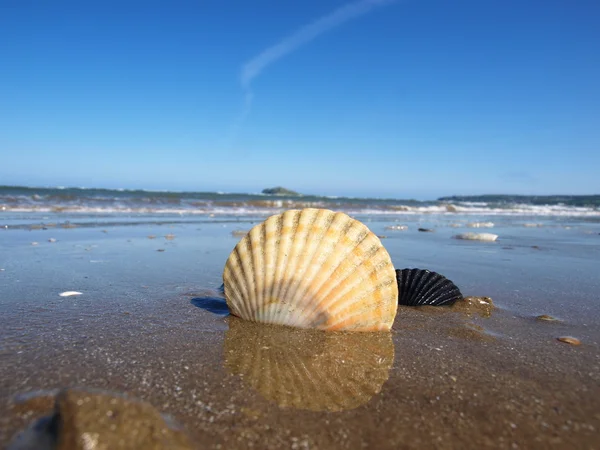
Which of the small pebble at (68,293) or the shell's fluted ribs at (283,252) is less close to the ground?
the shell's fluted ribs at (283,252)

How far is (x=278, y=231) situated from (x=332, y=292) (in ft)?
1.96

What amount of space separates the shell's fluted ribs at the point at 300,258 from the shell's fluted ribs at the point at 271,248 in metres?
0.10

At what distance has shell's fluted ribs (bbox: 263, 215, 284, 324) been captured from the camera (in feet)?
9.28

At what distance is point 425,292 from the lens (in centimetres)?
365

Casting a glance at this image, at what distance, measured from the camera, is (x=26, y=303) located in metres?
3.31

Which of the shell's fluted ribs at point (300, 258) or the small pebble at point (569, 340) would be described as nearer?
the small pebble at point (569, 340)

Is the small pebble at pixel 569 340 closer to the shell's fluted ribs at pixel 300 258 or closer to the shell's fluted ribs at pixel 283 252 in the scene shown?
the shell's fluted ribs at pixel 300 258

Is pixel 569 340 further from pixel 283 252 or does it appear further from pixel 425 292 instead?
pixel 283 252

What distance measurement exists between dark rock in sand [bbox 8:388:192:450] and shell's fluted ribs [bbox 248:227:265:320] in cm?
143

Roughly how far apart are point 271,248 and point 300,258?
239 millimetres

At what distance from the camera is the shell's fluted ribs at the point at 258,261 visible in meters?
2.87

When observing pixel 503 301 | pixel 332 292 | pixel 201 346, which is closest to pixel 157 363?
pixel 201 346

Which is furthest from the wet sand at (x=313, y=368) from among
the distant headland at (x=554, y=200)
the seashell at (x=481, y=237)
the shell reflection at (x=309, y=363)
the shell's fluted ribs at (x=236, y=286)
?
the distant headland at (x=554, y=200)

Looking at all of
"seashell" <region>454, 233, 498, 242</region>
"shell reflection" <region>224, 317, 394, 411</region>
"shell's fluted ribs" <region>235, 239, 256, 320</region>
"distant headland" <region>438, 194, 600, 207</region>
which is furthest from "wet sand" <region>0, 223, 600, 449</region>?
"distant headland" <region>438, 194, 600, 207</region>
